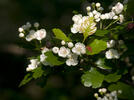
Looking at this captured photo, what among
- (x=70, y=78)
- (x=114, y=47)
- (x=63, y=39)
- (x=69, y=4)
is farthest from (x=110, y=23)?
(x=69, y=4)

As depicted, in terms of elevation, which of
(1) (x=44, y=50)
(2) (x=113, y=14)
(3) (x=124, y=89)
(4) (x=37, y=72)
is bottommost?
(3) (x=124, y=89)

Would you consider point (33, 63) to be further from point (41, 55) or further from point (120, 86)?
point (120, 86)

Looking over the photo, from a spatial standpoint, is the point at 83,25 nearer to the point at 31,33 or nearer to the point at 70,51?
the point at 70,51

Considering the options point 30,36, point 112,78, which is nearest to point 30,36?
point 30,36

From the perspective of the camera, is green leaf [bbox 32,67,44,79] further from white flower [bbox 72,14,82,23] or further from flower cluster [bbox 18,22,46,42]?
white flower [bbox 72,14,82,23]

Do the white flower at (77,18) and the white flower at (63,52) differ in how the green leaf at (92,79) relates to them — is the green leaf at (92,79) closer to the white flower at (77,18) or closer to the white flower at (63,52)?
the white flower at (63,52)
